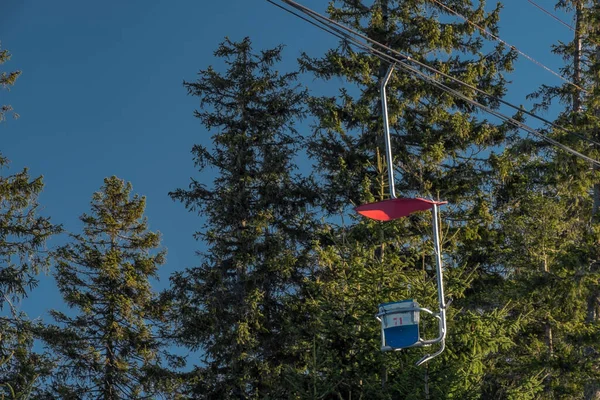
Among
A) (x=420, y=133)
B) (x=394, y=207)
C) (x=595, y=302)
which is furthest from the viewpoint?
(x=420, y=133)

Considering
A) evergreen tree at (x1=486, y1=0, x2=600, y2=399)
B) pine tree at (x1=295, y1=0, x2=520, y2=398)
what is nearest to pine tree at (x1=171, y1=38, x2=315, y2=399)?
pine tree at (x1=295, y1=0, x2=520, y2=398)

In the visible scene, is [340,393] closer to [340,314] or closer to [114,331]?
[340,314]

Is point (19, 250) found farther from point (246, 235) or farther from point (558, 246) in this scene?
point (558, 246)

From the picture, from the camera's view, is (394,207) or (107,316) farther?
(107,316)

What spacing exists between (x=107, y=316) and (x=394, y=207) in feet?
57.9

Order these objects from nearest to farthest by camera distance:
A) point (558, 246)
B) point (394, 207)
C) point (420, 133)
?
1. point (394, 207)
2. point (558, 246)
3. point (420, 133)

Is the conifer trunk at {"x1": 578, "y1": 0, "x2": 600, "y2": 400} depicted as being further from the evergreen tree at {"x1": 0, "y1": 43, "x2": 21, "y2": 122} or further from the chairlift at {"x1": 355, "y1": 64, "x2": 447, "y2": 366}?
the evergreen tree at {"x1": 0, "y1": 43, "x2": 21, "y2": 122}

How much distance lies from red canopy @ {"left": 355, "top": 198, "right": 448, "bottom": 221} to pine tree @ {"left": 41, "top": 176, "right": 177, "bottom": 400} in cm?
1645

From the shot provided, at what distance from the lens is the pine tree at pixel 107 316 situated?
24.1 m

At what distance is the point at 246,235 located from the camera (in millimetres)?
21781

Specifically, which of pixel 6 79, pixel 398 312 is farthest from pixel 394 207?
pixel 6 79

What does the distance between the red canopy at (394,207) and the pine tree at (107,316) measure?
16447mm

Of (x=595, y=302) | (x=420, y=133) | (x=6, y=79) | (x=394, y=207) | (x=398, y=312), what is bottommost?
(x=398, y=312)

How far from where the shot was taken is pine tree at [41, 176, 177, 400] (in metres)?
24.1
